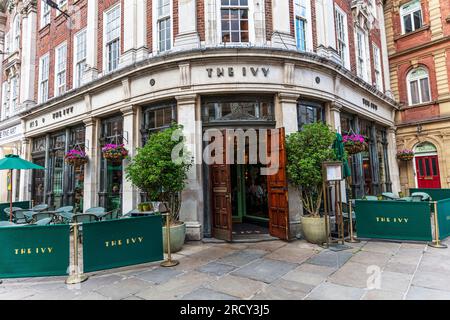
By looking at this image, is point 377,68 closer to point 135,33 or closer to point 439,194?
point 439,194

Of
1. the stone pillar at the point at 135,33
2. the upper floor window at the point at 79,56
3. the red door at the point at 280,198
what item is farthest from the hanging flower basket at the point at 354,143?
the upper floor window at the point at 79,56

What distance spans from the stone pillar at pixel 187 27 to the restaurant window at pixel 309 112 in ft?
13.5

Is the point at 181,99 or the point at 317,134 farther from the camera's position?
the point at 181,99

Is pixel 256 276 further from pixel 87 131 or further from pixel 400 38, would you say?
pixel 400 38

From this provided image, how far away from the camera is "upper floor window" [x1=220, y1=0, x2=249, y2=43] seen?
8.70 m

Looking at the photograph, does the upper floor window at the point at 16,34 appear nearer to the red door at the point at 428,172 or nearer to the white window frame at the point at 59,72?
the white window frame at the point at 59,72

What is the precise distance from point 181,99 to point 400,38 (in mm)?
16506

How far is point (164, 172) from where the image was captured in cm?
702

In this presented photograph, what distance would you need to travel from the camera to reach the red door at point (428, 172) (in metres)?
15.0

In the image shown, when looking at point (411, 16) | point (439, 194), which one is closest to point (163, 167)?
point (439, 194)

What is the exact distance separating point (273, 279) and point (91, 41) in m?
12.0
